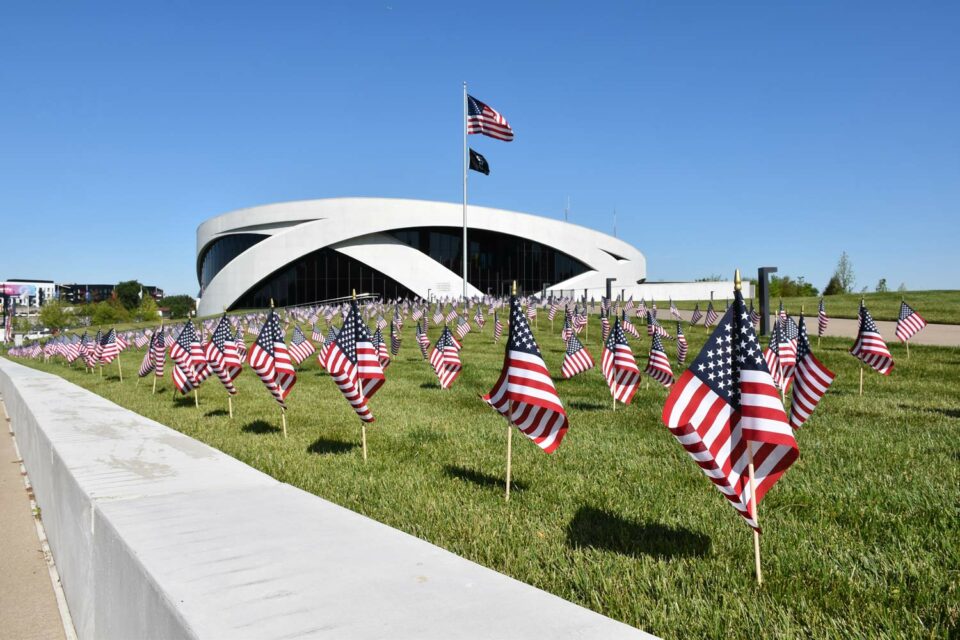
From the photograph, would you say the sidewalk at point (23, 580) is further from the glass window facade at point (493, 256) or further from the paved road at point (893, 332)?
the glass window facade at point (493, 256)

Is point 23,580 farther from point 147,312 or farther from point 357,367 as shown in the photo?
point 147,312

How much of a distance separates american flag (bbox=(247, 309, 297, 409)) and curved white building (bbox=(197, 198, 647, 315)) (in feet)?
192

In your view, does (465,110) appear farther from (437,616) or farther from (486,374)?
(437,616)

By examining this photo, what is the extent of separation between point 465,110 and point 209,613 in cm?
4577

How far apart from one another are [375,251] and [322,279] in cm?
655

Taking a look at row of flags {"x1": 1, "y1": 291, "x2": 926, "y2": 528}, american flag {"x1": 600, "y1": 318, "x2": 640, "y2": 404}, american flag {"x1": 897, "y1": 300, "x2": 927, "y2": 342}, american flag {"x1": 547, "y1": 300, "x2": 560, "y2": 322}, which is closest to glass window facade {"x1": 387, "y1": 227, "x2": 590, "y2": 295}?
american flag {"x1": 547, "y1": 300, "x2": 560, "y2": 322}

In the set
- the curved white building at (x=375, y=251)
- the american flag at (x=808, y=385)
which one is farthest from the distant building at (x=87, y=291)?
the american flag at (x=808, y=385)

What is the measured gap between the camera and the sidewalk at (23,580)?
3814mm

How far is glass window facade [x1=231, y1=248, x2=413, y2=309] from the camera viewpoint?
7100cm

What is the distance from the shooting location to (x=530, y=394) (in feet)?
19.6

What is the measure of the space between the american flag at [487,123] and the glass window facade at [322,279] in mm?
34177

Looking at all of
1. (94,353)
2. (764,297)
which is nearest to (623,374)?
(764,297)

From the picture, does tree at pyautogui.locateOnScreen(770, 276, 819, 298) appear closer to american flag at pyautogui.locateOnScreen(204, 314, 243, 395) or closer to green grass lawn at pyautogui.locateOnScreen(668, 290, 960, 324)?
green grass lawn at pyautogui.locateOnScreen(668, 290, 960, 324)

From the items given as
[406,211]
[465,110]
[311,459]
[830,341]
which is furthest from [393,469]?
[406,211]
